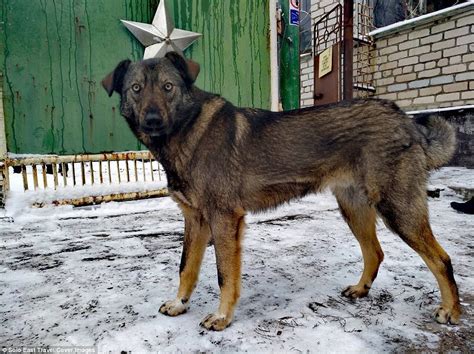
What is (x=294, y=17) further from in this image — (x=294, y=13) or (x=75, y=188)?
(x=75, y=188)

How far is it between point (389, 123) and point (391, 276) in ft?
3.67

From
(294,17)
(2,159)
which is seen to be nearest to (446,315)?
(2,159)

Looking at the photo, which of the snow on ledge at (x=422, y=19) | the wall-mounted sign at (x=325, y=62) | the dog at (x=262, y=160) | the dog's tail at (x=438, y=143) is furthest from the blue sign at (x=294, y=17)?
the snow on ledge at (x=422, y=19)

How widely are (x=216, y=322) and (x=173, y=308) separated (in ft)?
1.02

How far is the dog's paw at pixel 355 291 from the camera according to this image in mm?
2150

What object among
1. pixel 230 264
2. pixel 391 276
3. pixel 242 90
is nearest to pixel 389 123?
pixel 391 276

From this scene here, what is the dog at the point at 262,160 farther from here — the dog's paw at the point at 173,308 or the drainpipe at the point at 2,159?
the drainpipe at the point at 2,159

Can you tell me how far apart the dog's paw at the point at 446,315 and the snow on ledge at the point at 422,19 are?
9462 millimetres

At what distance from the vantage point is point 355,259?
2818mm

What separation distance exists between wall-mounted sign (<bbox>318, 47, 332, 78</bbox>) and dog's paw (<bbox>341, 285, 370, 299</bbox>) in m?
6.96

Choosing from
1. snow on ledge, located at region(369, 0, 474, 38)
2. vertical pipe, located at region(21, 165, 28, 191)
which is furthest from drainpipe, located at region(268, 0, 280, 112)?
snow on ledge, located at region(369, 0, 474, 38)

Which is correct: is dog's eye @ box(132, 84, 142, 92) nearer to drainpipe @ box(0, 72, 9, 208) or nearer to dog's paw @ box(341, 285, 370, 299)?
dog's paw @ box(341, 285, 370, 299)

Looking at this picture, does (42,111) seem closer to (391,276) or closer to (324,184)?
(324,184)

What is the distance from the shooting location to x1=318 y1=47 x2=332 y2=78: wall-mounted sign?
26.6 feet
